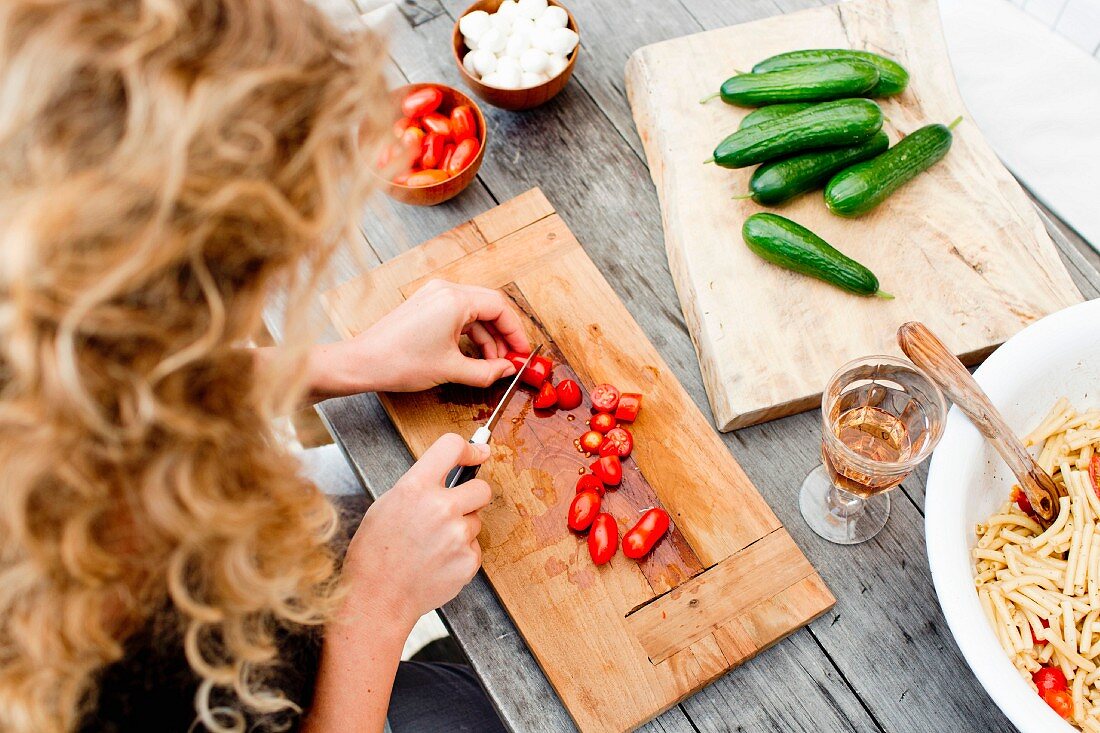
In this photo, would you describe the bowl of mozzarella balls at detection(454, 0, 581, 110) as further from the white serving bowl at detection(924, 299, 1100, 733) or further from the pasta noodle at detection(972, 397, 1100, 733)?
the pasta noodle at detection(972, 397, 1100, 733)

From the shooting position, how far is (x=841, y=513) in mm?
1410

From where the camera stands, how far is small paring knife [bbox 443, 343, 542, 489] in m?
1.31

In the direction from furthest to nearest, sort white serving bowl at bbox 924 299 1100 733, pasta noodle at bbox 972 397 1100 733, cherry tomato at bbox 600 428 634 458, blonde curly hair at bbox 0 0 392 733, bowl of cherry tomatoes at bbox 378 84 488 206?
1. bowl of cherry tomatoes at bbox 378 84 488 206
2. cherry tomato at bbox 600 428 634 458
3. pasta noodle at bbox 972 397 1100 733
4. white serving bowl at bbox 924 299 1100 733
5. blonde curly hair at bbox 0 0 392 733

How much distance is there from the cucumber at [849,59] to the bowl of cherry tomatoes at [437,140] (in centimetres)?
59

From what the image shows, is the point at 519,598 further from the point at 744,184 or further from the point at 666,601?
the point at 744,184

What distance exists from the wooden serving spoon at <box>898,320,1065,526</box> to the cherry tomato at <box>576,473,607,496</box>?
53 centimetres

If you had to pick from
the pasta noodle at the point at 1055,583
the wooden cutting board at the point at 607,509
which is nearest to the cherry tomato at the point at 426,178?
the wooden cutting board at the point at 607,509

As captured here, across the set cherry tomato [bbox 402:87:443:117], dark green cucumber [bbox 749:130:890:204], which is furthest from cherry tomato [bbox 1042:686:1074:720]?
cherry tomato [bbox 402:87:443:117]

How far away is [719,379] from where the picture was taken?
1.45 meters

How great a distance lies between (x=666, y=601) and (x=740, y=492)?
0.73 ft

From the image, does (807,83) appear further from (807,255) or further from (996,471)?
(996,471)

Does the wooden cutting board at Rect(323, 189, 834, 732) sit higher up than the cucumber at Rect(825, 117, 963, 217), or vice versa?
the cucumber at Rect(825, 117, 963, 217)

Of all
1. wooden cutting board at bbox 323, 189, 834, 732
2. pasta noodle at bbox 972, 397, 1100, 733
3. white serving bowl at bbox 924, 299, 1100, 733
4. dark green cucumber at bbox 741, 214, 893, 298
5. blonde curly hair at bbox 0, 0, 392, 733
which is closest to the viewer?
blonde curly hair at bbox 0, 0, 392, 733

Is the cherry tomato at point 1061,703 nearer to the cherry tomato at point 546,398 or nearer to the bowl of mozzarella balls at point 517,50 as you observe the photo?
the cherry tomato at point 546,398
